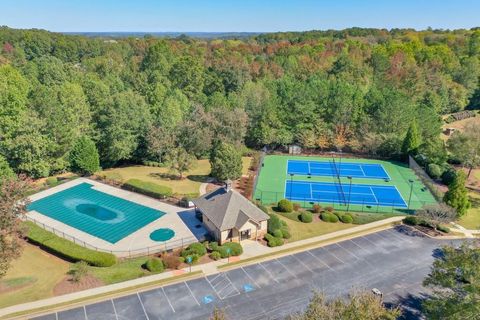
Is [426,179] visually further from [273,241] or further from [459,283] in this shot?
[459,283]

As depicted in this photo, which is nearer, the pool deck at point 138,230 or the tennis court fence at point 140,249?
the tennis court fence at point 140,249

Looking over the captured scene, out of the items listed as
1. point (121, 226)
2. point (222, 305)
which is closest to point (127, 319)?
point (222, 305)

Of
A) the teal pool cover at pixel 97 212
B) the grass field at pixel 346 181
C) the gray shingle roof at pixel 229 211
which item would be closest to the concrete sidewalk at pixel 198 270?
the gray shingle roof at pixel 229 211

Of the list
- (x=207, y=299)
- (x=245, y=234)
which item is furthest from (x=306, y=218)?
(x=207, y=299)

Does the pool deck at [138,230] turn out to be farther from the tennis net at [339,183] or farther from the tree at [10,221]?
the tennis net at [339,183]

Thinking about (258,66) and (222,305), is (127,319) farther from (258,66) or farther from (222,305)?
(258,66)

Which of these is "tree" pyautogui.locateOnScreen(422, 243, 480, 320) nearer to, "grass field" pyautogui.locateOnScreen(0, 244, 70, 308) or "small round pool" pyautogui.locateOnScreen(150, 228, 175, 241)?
"small round pool" pyautogui.locateOnScreen(150, 228, 175, 241)

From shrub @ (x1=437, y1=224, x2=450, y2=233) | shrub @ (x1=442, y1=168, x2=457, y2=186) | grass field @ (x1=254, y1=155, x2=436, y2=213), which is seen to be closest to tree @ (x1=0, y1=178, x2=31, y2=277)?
grass field @ (x1=254, y1=155, x2=436, y2=213)
